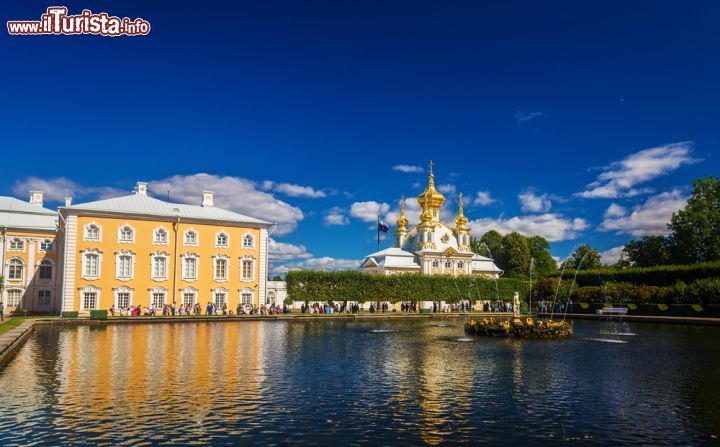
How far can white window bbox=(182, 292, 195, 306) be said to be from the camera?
51219 millimetres

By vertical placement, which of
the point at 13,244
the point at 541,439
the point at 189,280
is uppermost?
the point at 13,244

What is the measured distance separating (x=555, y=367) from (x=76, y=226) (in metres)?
41.1

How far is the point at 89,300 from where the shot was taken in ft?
157

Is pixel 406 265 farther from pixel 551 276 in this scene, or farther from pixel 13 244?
pixel 13 244

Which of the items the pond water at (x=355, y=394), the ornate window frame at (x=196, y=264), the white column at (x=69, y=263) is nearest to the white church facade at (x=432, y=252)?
the ornate window frame at (x=196, y=264)

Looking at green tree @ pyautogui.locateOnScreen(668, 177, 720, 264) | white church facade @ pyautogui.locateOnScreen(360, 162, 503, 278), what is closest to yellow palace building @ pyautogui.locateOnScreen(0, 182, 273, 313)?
white church facade @ pyautogui.locateOnScreen(360, 162, 503, 278)

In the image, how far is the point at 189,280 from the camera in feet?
169

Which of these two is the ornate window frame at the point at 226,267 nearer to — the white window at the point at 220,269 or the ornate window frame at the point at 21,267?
the white window at the point at 220,269

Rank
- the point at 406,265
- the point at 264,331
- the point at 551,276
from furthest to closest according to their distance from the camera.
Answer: the point at 406,265, the point at 551,276, the point at 264,331

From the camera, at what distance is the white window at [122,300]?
4884 centimetres

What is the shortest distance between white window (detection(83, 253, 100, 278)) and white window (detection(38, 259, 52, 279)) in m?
7.84

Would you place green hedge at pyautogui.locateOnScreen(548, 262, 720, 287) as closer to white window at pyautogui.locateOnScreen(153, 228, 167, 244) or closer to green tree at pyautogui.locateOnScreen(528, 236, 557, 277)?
green tree at pyautogui.locateOnScreen(528, 236, 557, 277)

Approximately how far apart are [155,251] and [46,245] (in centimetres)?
1160

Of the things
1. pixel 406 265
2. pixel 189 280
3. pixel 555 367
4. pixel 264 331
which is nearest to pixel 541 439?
pixel 555 367
